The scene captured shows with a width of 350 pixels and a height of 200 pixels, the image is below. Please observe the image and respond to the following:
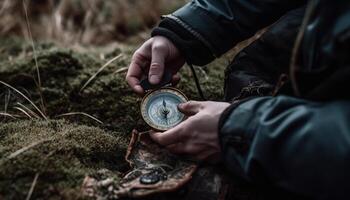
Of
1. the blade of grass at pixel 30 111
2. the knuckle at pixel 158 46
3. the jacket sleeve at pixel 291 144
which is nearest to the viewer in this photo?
the jacket sleeve at pixel 291 144

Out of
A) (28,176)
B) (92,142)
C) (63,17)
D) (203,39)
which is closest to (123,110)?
(92,142)

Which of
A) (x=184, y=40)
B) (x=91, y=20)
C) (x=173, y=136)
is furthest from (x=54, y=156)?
(x=91, y=20)

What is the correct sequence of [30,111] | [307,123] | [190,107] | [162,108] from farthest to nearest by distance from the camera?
[30,111], [162,108], [190,107], [307,123]

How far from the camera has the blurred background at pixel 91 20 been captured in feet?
14.9

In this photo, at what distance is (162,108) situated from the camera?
2154mm

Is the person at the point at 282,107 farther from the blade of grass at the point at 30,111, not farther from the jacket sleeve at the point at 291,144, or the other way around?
the blade of grass at the point at 30,111

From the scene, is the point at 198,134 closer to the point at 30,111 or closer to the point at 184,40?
the point at 184,40

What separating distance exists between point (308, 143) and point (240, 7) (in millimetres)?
880

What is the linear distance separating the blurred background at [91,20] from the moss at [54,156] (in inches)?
87.4

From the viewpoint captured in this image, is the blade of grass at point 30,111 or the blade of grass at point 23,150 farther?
the blade of grass at point 30,111

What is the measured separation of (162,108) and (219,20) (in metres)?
0.51

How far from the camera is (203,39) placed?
89.4 inches

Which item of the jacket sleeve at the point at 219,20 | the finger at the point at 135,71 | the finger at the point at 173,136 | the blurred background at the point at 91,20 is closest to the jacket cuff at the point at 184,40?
the jacket sleeve at the point at 219,20

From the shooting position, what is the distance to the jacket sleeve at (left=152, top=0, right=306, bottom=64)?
2246mm
